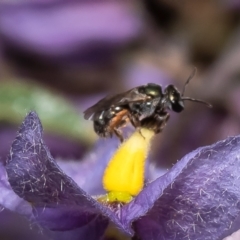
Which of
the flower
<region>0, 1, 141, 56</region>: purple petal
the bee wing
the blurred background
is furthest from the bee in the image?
<region>0, 1, 141, 56</region>: purple petal

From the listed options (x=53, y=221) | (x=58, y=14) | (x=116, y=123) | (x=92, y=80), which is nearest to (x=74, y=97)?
(x=92, y=80)

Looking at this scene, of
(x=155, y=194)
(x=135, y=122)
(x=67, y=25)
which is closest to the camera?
(x=155, y=194)

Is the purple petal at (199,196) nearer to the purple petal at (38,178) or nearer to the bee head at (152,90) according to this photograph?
the purple petal at (38,178)

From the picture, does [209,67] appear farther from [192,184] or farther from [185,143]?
[192,184]

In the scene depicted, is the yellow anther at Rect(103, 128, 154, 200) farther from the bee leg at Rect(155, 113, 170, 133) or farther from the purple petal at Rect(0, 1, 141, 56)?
the purple petal at Rect(0, 1, 141, 56)

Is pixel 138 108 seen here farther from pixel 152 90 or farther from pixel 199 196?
pixel 199 196

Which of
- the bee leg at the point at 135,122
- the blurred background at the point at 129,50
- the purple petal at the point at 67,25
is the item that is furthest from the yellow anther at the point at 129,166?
the purple petal at the point at 67,25

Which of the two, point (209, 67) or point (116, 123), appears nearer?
point (116, 123)

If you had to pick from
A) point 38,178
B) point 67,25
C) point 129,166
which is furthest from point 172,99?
point 67,25
